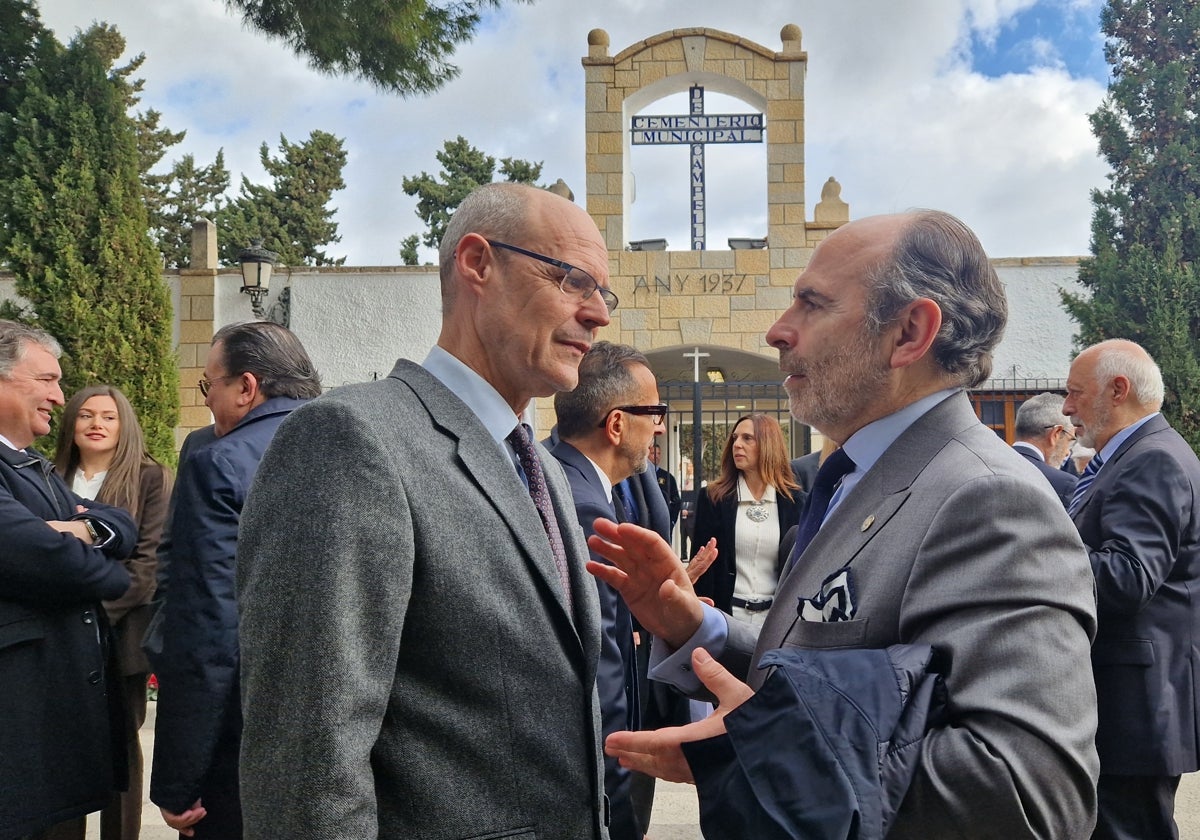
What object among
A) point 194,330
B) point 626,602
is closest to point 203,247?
point 194,330

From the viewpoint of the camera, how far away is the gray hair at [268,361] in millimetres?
3025

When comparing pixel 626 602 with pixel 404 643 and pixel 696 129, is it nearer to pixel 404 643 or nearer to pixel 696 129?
pixel 404 643

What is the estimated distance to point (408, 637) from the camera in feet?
4.87

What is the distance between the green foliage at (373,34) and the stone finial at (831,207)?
741 centimetres

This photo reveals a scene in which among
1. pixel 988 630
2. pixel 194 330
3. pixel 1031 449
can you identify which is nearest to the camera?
pixel 988 630

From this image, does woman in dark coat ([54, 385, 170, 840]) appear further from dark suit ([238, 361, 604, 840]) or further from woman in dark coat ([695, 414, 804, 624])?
dark suit ([238, 361, 604, 840])

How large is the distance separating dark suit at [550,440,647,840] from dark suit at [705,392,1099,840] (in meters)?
1.01

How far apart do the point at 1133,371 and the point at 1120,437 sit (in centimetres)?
27

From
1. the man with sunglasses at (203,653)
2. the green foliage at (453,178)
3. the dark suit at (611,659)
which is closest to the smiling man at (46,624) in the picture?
the man with sunglasses at (203,653)

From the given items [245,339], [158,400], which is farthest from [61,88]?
[245,339]

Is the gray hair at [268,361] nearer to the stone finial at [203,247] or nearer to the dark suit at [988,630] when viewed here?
the dark suit at [988,630]

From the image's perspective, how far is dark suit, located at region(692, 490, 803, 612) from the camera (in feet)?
17.8

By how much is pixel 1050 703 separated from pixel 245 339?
256cm

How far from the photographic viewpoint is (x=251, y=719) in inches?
55.5
